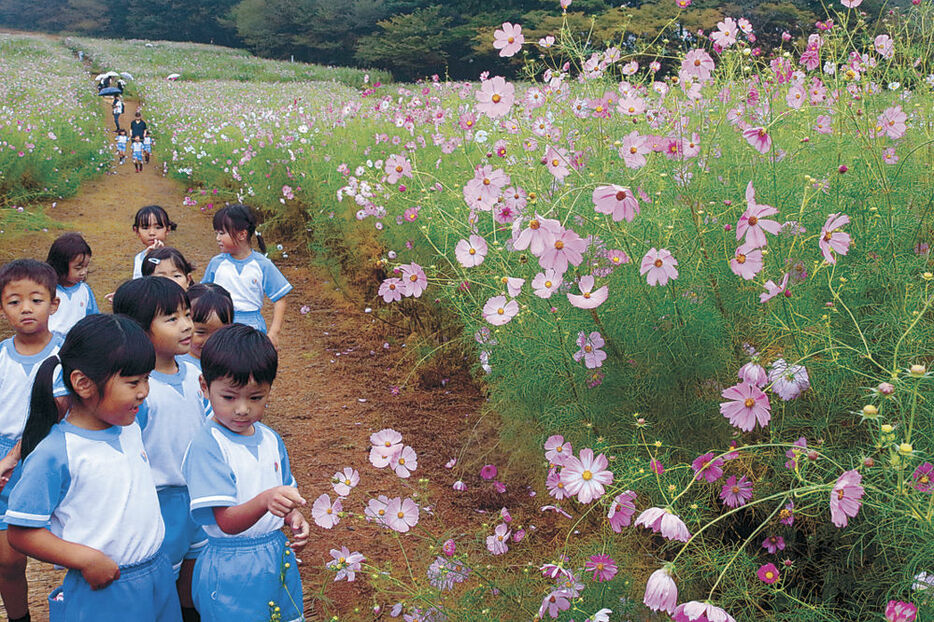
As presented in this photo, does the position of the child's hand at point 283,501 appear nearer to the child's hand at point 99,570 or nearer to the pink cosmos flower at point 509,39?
the child's hand at point 99,570

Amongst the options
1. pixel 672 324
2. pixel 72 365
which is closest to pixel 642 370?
pixel 672 324

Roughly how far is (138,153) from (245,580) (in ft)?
36.4

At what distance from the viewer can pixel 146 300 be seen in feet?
6.61

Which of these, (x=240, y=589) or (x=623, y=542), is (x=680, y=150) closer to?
(x=623, y=542)

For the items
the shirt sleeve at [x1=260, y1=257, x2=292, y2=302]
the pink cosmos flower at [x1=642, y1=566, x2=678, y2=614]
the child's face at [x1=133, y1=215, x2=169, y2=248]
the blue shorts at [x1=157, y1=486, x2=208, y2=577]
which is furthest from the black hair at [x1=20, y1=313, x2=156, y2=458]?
the child's face at [x1=133, y1=215, x2=169, y2=248]

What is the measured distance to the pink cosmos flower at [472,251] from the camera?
1.88 metres

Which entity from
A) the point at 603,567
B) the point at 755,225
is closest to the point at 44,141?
the point at 603,567

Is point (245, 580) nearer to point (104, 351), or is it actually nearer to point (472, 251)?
point (104, 351)

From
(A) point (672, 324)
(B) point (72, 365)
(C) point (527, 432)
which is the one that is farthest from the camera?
(C) point (527, 432)

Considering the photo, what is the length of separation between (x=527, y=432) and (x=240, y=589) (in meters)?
1.22

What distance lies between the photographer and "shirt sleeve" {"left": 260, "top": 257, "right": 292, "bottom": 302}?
10.5 feet

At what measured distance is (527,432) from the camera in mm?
2564

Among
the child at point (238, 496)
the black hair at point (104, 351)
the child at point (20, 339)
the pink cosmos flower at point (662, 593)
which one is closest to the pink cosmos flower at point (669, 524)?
the pink cosmos flower at point (662, 593)

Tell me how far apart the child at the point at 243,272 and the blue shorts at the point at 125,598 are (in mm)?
1437
